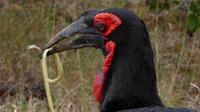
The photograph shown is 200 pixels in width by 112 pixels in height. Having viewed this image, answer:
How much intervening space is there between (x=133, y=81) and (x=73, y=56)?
264 cm

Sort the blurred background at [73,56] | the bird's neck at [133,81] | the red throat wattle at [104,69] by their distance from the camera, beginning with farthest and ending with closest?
the blurred background at [73,56], the red throat wattle at [104,69], the bird's neck at [133,81]

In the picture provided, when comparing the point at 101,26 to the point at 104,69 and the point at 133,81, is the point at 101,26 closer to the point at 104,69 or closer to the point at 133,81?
the point at 104,69

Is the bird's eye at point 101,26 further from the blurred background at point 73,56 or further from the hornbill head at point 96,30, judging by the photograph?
the blurred background at point 73,56

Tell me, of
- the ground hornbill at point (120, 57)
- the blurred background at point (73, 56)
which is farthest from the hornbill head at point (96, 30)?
the blurred background at point (73, 56)

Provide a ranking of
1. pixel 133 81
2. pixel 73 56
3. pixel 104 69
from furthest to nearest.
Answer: pixel 73 56, pixel 104 69, pixel 133 81

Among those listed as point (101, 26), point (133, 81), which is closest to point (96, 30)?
point (101, 26)

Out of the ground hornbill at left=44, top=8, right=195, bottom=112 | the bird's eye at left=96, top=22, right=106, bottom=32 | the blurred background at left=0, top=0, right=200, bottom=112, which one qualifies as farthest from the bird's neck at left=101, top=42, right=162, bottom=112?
the blurred background at left=0, top=0, right=200, bottom=112

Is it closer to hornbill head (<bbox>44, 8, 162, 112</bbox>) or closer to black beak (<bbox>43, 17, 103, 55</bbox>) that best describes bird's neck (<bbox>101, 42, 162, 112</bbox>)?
hornbill head (<bbox>44, 8, 162, 112</bbox>)

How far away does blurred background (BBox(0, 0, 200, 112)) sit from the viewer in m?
5.86

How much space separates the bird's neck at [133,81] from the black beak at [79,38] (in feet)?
0.62

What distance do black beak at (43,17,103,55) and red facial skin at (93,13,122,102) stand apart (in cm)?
6

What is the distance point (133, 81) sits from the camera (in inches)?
163

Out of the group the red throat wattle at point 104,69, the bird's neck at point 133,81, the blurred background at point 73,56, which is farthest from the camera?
the blurred background at point 73,56

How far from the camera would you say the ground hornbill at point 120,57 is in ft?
13.5
